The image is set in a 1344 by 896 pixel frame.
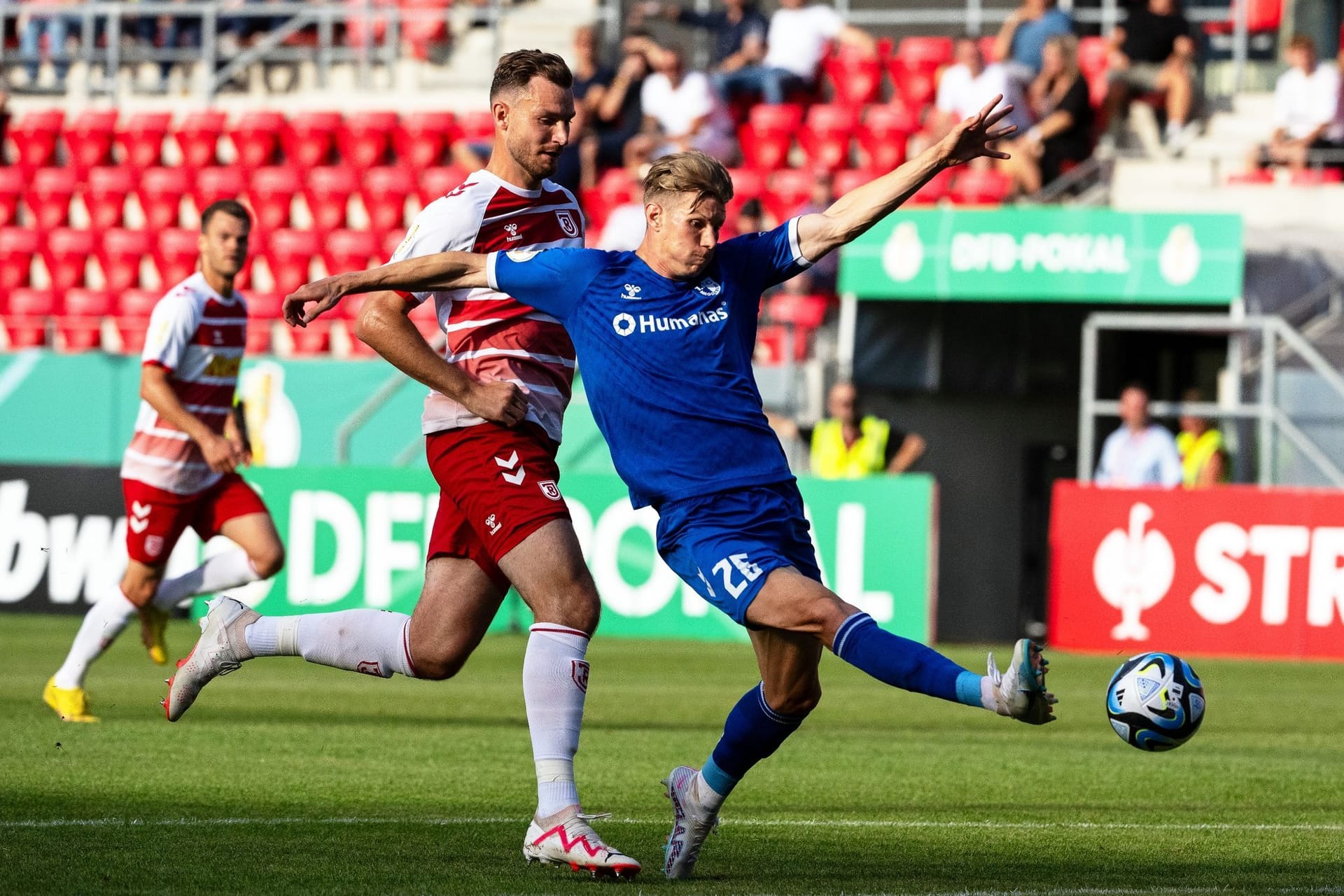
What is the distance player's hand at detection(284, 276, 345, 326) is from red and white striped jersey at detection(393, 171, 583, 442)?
37cm

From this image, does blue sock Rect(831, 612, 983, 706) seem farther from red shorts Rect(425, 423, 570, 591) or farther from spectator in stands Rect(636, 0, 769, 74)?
spectator in stands Rect(636, 0, 769, 74)

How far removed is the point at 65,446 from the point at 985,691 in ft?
48.3

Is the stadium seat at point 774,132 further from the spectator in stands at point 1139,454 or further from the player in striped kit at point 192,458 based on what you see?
the player in striped kit at point 192,458

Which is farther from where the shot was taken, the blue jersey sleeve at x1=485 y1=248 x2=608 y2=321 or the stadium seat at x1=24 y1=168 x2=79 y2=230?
the stadium seat at x1=24 y1=168 x2=79 y2=230

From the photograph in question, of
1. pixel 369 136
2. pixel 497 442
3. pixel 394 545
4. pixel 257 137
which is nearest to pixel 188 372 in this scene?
pixel 497 442

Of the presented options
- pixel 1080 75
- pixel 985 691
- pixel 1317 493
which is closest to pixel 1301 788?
pixel 985 691

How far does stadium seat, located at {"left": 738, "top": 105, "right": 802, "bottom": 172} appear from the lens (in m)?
19.1

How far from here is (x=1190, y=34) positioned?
1927cm

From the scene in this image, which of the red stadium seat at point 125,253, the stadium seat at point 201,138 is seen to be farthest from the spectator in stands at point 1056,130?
the red stadium seat at point 125,253

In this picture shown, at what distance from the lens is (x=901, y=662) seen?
16.8 feet

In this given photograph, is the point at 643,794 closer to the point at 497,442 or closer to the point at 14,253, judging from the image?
the point at 497,442

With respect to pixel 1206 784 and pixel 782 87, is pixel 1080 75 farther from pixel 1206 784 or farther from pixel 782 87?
pixel 1206 784

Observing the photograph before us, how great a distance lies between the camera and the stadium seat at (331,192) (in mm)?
20594

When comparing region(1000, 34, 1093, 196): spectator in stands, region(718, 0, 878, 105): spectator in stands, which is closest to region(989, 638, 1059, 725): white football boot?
region(1000, 34, 1093, 196): spectator in stands
